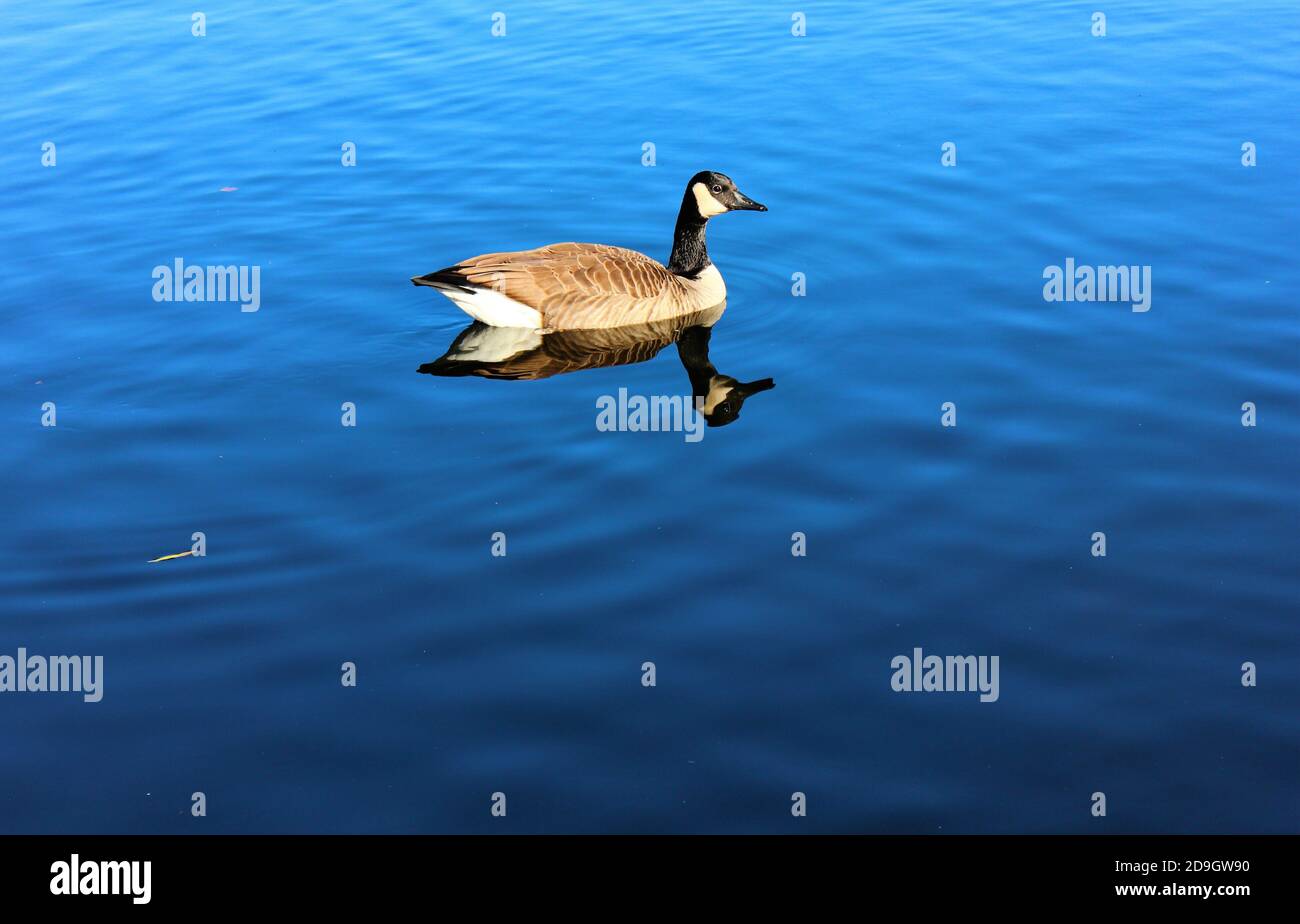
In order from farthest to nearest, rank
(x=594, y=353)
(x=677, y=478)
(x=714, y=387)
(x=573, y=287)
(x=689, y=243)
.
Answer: (x=689, y=243) < (x=573, y=287) < (x=594, y=353) < (x=714, y=387) < (x=677, y=478)

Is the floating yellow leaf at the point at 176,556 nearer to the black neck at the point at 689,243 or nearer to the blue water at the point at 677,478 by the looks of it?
the blue water at the point at 677,478

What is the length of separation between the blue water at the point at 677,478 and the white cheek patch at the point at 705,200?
96 cm

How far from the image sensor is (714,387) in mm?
12812

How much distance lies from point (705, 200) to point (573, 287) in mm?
2109

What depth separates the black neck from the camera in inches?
599

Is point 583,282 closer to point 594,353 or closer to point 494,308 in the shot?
point 594,353

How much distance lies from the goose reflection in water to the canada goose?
12 cm

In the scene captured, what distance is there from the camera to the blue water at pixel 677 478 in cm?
769

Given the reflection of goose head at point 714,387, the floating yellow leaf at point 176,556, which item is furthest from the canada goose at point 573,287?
the floating yellow leaf at point 176,556

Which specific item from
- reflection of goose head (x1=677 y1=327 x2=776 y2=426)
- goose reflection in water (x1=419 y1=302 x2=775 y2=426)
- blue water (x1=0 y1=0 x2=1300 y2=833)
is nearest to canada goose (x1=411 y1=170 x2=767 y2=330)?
goose reflection in water (x1=419 y1=302 x2=775 y2=426)

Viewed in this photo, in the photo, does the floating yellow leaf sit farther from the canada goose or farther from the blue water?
the canada goose

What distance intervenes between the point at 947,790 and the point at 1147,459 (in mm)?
4514

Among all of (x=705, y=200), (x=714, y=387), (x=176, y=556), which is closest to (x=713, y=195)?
(x=705, y=200)

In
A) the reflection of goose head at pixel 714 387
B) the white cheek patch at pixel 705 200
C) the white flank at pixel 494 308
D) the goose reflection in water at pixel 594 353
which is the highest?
the white cheek patch at pixel 705 200
